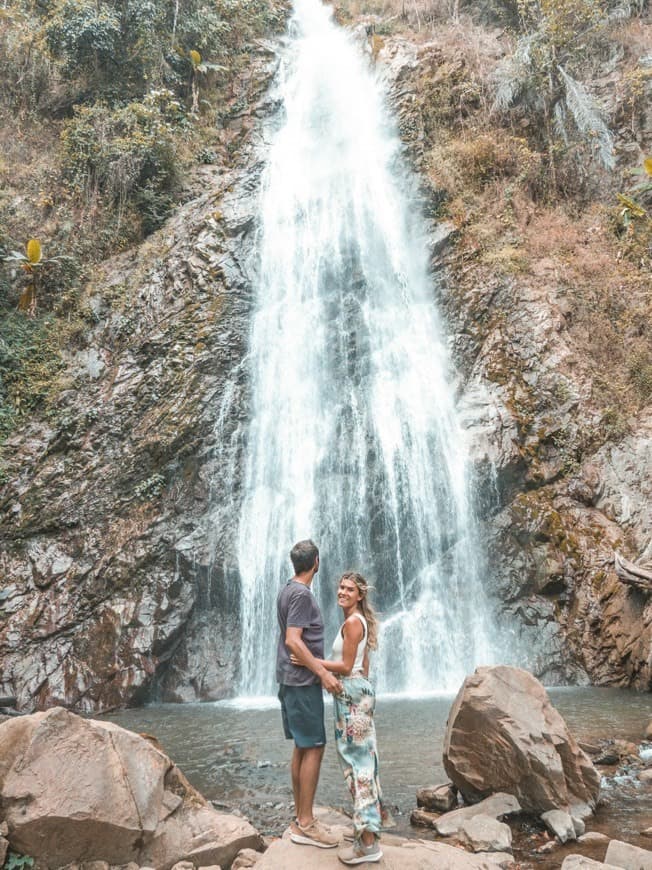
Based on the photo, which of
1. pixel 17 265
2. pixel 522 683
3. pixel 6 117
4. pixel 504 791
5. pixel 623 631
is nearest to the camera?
pixel 504 791

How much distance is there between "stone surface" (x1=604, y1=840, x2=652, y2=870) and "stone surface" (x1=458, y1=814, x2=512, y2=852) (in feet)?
2.41

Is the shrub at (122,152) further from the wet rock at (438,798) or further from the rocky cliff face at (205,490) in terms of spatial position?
the wet rock at (438,798)

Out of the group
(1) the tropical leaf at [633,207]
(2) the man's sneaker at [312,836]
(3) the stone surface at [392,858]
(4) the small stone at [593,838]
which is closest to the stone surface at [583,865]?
(3) the stone surface at [392,858]

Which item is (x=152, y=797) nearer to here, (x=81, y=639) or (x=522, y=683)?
(x=522, y=683)

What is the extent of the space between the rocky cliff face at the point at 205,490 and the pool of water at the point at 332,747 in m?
1.01


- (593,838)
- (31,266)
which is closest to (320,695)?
(593,838)

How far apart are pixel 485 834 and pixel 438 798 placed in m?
0.75

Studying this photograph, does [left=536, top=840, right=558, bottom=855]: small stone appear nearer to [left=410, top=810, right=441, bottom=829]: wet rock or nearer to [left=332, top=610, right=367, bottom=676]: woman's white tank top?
[left=410, top=810, right=441, bottom=829]: wet rock

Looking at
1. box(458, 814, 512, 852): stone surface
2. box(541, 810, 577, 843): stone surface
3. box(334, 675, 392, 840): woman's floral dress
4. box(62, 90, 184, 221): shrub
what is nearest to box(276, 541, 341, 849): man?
box(334, 675, 392, 840): woman's floral dress

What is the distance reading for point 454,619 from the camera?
11375mm

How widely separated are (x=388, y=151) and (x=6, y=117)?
10.9m

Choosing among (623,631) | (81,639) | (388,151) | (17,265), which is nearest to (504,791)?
(623,631)

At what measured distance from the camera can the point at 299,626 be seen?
12.4ft

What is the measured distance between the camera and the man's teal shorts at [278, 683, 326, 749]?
3.74 meters
